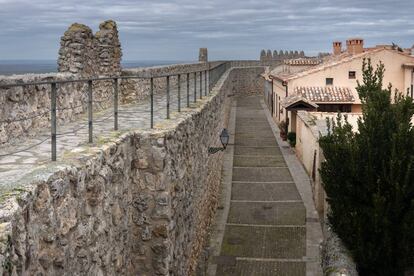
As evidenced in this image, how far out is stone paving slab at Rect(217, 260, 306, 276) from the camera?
11.3m

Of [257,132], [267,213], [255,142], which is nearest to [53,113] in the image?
[267,213]

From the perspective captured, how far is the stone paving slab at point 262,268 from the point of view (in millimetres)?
11328

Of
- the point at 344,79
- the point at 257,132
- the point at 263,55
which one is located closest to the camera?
the point at 344,79

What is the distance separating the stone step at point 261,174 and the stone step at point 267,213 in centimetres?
294

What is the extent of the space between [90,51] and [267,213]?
7124 mm

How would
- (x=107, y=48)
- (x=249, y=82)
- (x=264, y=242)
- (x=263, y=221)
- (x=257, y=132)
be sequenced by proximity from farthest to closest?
(x=249, y=82) → (x=257, y=132) → (x=263, y=221) → (x=264, y=242) → (x=107, y=48)

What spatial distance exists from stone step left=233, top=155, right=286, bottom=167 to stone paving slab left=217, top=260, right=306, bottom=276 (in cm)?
973

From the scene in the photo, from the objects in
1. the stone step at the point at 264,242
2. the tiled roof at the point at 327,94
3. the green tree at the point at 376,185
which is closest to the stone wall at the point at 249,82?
the tiled roof at the point at 327,94

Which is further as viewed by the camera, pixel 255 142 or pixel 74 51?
pixel 255 142

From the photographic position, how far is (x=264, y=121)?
118ft

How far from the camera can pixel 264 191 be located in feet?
58.1

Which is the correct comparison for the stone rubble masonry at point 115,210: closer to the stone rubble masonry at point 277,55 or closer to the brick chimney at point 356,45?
the brick chimney at point 356,45

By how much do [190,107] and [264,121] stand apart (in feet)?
81.5

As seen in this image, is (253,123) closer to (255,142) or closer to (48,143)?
(255,142)
